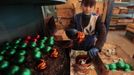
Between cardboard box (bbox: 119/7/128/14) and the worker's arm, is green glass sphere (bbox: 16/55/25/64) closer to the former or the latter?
the worker's arm

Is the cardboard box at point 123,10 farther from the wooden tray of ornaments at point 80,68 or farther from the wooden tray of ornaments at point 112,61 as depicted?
the wooden tray of ornaments at point 80,68

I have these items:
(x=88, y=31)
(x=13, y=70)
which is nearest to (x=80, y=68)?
(x=13, y=70)

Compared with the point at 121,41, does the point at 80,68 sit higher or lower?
higher

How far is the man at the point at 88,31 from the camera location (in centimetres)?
97

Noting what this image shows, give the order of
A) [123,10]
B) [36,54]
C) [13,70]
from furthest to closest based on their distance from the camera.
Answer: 1. [123,10]
2. [36,54]
3. [13,70]

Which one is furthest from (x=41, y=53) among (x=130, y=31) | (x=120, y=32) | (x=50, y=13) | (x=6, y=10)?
(x=120, y=32)

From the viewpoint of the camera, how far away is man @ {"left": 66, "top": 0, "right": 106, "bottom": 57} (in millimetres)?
971

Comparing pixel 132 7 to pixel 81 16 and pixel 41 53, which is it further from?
pixel 41 53

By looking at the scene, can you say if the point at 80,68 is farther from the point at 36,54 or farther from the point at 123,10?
the point at 123,10

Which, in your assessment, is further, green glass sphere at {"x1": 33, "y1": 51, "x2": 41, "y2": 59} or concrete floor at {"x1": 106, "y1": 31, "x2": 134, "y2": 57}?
concrete floor at {"x1": 106, "y1": 31, "x2": 134, "y2": 57}

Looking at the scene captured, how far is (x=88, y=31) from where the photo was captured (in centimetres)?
117

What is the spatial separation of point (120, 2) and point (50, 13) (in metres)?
1.87

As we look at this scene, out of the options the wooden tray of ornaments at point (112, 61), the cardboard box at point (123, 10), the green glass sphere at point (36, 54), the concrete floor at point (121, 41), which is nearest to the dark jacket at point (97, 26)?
the wooden tray of ornaments at point (112, 61)

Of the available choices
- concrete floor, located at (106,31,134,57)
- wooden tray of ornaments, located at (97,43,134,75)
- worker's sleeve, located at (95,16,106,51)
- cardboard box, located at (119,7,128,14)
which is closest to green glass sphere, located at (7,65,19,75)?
wooden tray of ornaments, located at (97,43,134,75)
